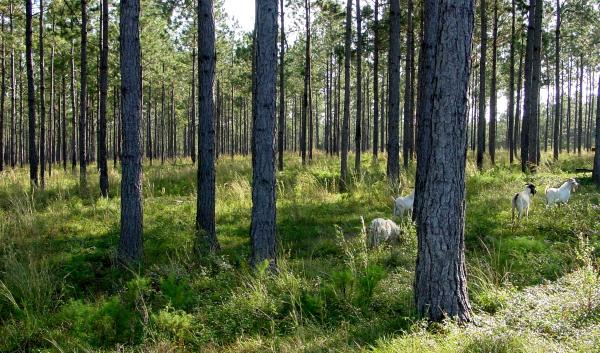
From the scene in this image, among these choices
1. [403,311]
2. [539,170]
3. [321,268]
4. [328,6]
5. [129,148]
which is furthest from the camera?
[328,6]

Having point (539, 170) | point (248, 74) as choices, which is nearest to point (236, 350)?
point (539, 170)

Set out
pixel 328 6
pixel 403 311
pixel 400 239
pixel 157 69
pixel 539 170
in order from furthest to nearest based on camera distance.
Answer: pixel 157 69, pixel 328 6, pixel 539 170, pixel 400 239, pixel 403 311

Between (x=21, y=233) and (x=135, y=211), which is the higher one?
(x=135, y=211)

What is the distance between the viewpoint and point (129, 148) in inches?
262

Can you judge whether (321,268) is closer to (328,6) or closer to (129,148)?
(129,148)

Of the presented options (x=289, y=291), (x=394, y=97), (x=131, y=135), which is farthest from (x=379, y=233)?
(x=394, y=97)

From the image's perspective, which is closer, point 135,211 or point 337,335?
point 337,335

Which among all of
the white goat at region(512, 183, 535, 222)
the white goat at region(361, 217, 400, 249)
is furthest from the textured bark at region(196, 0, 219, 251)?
the white goat at region(512, 183, 535, 222)

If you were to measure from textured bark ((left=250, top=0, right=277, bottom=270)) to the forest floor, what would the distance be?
1.17 ft

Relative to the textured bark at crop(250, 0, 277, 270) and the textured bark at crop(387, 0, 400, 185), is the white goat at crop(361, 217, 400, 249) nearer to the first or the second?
the textured bark at crop(250, 0, 277, 270)

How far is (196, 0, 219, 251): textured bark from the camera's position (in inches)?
282

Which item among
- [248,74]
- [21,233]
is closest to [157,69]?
[248,74]

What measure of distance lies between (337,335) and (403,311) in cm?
78

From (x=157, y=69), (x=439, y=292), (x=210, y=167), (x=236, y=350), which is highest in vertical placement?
(x=157, y=69)
